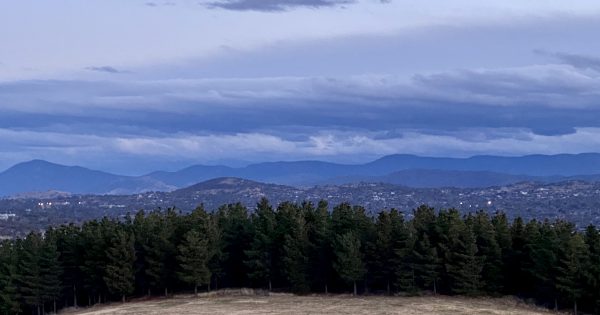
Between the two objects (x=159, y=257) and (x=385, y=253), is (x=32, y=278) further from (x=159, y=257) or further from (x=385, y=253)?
(x=385, y=253)

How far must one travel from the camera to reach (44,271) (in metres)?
105

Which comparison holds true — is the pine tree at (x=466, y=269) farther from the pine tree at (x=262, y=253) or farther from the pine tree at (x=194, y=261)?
the pine tree at (x=194, y=261)

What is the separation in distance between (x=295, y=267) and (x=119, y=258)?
20.7 m

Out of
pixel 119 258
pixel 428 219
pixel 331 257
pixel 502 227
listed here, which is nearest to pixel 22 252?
pixel 119 258

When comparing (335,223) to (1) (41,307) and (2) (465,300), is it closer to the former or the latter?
(2) (465,300)

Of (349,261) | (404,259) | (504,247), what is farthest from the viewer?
(349,261)

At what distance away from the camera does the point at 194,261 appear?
9969 cm

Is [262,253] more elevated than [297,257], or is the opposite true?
[262,253]

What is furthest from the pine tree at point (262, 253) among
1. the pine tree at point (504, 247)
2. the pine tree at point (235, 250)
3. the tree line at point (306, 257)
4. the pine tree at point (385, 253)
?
the pine tree at point (504, 247)

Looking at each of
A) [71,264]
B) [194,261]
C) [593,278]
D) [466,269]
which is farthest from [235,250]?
[593,278]

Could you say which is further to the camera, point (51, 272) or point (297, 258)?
point (51, 272)

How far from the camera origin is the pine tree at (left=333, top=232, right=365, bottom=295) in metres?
94.3

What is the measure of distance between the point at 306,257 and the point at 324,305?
14522 mm

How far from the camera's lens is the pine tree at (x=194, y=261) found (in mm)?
99062
